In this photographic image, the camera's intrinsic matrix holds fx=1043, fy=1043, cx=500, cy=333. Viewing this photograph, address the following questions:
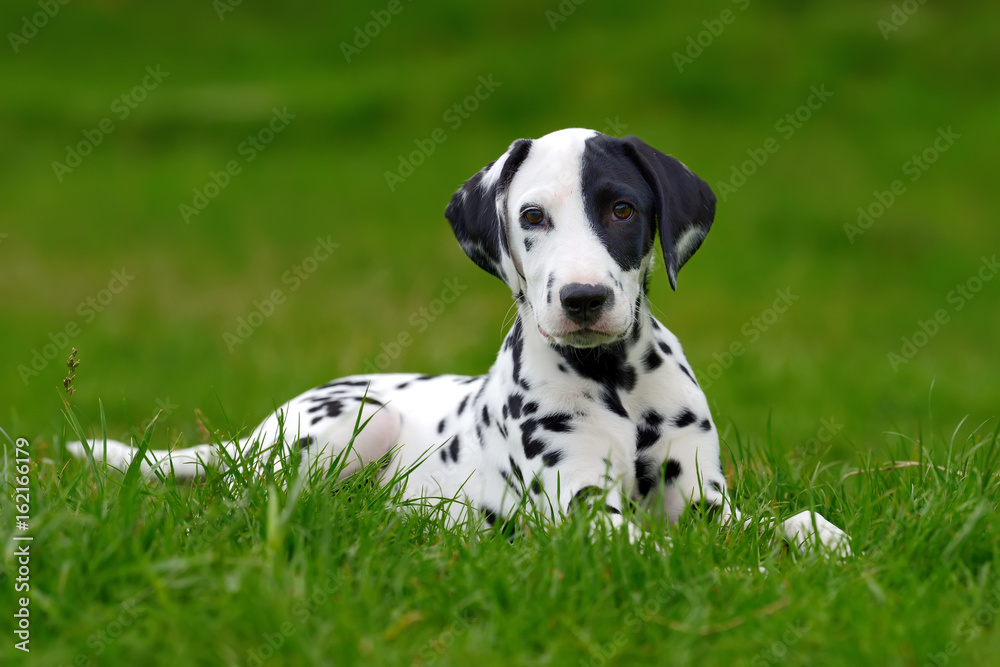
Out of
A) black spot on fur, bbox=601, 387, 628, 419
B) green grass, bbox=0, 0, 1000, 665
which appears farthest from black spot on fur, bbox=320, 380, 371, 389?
black spot on fur, bbox=601, 387, 628, 419

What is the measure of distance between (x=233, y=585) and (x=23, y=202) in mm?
17367

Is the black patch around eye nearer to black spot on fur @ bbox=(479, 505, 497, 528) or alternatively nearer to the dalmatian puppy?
the dalmatian puppy

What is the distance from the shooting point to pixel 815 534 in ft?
12.7

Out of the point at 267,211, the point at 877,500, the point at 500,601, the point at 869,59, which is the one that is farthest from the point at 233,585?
the point at 869,59

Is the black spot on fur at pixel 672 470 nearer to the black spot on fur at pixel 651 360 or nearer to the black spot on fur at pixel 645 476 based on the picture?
the black spot on fur at pixel 645 476

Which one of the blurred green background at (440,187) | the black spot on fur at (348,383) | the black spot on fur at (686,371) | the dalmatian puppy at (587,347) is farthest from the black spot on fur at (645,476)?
the blurred green background at (440,187)

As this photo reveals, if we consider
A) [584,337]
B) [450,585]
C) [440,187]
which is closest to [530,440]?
[584,337]

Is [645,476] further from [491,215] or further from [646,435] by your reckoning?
[491,215]

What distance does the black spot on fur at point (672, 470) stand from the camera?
4.31m

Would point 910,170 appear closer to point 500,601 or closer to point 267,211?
point 267,211

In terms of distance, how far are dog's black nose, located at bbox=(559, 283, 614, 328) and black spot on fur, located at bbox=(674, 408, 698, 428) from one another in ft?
2.44

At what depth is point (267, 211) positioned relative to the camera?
18047mm

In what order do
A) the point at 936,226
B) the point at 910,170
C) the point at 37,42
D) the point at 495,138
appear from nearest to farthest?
the point at 936,226 < the point at 910,170 < the point at 495,138 < the point at 37,42

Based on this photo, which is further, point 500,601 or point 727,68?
point 727,68
